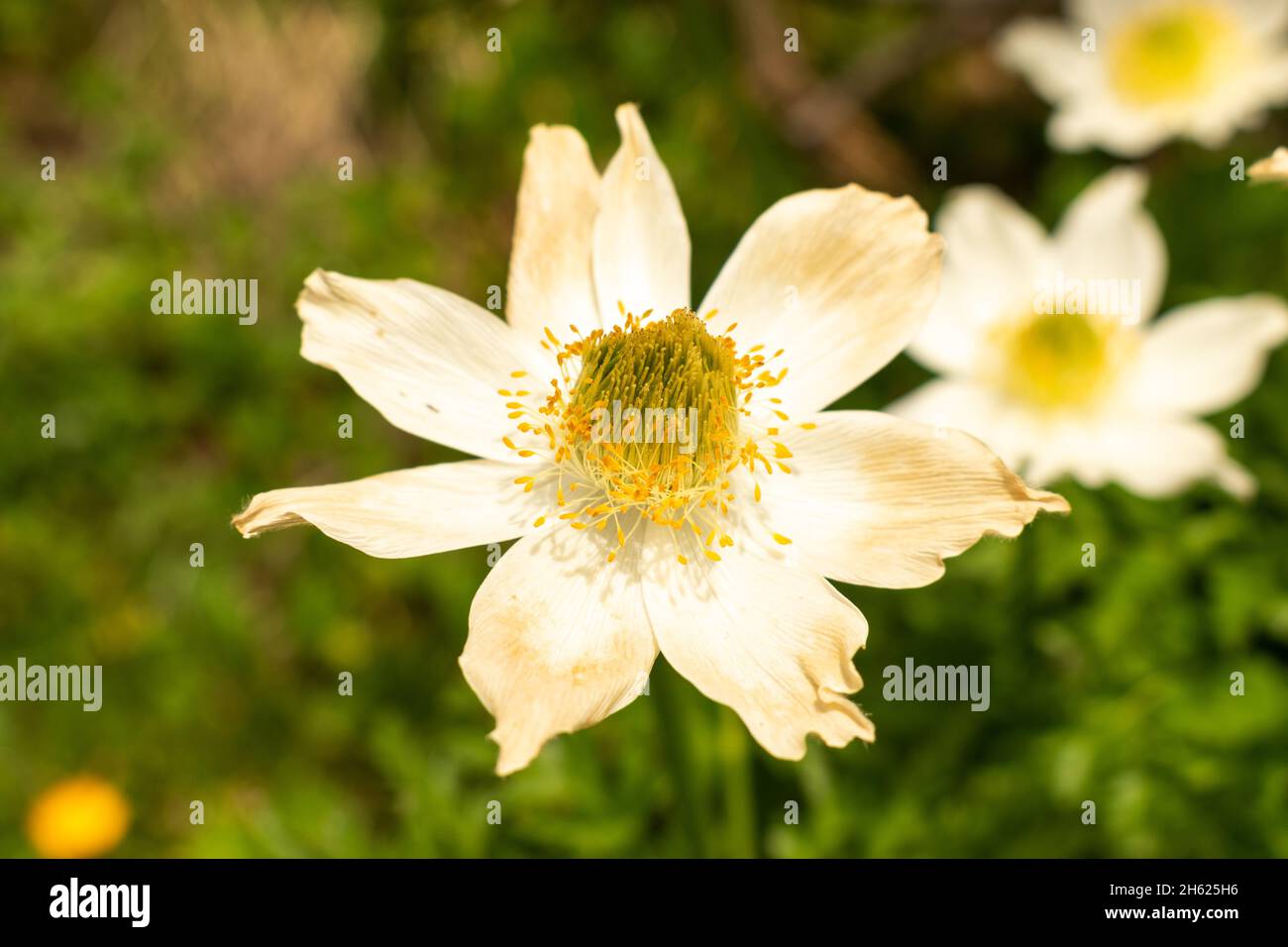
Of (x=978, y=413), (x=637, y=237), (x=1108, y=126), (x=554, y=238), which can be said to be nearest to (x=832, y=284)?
(x=637, y=237)

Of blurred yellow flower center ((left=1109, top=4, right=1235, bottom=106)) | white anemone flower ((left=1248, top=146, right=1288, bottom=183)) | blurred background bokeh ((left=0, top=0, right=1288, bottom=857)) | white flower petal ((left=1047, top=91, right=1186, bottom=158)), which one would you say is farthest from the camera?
blurred yellow flower center ((left=1109, top=4, right=1235, bottom=106))

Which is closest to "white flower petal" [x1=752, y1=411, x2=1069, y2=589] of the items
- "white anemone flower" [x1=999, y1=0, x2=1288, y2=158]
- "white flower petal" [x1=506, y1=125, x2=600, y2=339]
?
"white flower petal" [x1=506, y1=125, x2=600, y2=339]

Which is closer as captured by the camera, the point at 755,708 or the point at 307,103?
the point at 755,708

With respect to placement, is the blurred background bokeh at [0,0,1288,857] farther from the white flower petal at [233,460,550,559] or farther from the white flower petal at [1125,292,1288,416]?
the white flower petal at [233,460,550,559]

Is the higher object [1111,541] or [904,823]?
[1111,541]

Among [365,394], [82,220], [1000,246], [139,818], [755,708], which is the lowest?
[139,818]

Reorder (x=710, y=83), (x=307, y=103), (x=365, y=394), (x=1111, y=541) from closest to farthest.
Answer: (x=365, y=394)
(x=1111, y=541)
(x=710, y=83)
(x=307, y=103)

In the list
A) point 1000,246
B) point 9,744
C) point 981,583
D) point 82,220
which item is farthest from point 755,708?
point 82,220
